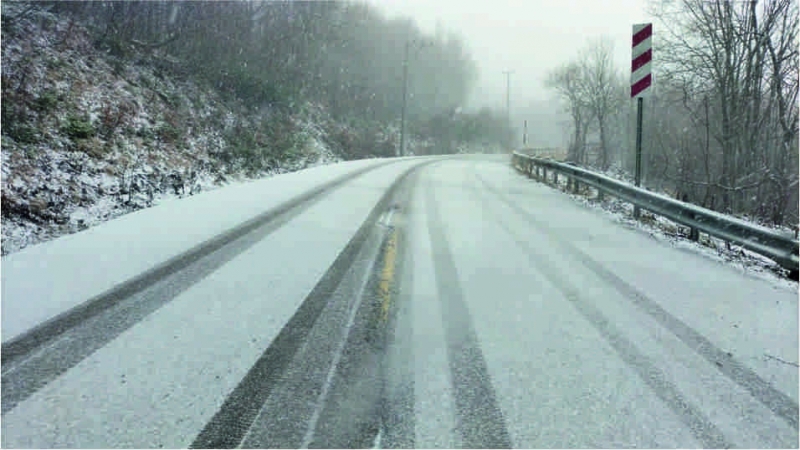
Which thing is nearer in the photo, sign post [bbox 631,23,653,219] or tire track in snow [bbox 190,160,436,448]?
tire track in snow [bbox 190,160,436,448]

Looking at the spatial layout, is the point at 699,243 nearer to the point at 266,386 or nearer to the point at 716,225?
the point at 716,225

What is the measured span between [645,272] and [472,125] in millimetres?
57453

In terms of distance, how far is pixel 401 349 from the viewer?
381 centimetres

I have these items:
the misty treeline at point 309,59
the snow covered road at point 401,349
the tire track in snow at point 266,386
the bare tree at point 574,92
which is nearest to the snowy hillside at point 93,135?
the misty treeline at point 309,59

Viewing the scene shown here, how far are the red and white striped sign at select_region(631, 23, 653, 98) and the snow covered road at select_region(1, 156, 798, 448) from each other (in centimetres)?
408

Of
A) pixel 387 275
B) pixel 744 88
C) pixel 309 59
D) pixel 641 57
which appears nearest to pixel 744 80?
pixel 744 88

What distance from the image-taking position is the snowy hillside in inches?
356

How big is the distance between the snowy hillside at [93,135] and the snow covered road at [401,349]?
7.27 ft

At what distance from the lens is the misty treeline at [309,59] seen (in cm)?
2066

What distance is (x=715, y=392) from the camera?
3271 millimetres

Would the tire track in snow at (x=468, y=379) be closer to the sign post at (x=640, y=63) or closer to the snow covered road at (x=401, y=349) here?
the snow covered road at (x=401, y=349)

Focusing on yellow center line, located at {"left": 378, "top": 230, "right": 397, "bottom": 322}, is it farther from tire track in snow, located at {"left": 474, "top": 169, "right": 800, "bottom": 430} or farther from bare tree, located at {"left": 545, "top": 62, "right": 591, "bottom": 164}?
bare tree, located at {"left": 545, "top": 62, "right": 591, "bottom": 164}

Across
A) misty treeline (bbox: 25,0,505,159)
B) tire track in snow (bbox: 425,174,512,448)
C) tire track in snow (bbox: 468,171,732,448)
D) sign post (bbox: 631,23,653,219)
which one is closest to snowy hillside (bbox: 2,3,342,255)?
misty treeline (bbox: 25,0,505,159)

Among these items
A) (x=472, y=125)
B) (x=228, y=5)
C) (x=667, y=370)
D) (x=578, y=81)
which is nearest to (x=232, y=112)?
(x=228, y=5)
